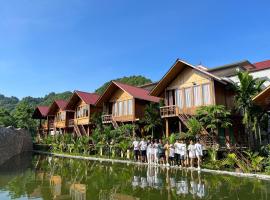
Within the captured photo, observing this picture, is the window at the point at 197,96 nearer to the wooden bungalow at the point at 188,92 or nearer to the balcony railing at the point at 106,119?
the wooden bungalow at the point at 188,92

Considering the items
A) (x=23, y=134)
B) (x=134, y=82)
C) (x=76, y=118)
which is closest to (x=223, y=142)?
(x=76, y=118)

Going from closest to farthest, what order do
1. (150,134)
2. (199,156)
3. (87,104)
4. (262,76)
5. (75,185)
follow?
1. (75,185)
2. (199,156)
3. (262,76)
4. (150,134)
5. (87,104)

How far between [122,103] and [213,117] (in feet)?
41.0

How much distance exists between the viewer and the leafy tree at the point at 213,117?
1897cm

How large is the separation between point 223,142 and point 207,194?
12297mm

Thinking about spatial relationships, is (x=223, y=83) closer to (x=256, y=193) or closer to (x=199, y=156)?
(x=199, y=156)

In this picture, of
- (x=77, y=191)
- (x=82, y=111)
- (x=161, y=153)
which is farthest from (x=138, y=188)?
(x=82, y=111)

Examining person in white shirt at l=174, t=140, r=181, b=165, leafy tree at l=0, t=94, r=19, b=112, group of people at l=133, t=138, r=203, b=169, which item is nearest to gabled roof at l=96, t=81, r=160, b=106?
group of people at l=133, t=138, r=203, b=169

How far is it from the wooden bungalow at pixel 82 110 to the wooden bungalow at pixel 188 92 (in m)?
11.5

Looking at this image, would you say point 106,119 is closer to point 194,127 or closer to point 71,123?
point 71,123

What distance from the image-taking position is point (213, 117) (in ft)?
62.6

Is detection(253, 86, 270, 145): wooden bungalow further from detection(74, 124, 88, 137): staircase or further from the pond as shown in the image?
detection(74, 124, 88, 137): staircase

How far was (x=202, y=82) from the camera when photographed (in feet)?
73.0

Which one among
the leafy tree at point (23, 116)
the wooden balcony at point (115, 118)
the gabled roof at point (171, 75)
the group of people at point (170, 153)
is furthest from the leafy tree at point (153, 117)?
the leafy tree at point (23, 116)
